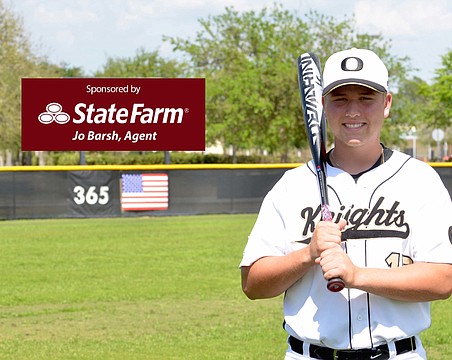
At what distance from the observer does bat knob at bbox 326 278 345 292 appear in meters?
2.82

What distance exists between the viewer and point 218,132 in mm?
43188

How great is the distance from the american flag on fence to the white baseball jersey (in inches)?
727

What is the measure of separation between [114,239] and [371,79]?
554 inches

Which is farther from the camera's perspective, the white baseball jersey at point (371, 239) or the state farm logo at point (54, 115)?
the state farm logo at point (54, 115)

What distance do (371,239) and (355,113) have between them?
1.37 feet

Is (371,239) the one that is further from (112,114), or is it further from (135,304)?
(112,114)

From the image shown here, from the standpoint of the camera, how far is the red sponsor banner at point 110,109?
26031 mm

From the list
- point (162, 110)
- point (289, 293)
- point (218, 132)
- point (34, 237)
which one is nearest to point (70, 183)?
point (34, 237)

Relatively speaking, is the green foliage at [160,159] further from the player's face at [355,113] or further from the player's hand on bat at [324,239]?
the player's hand on bat at [324,239]

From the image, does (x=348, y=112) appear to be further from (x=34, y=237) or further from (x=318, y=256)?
(x=34, y=237)

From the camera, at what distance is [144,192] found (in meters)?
21.7

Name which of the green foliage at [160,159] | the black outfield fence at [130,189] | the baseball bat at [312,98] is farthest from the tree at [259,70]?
the baseball bat at [312,98]

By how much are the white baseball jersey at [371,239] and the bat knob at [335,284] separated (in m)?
0.16

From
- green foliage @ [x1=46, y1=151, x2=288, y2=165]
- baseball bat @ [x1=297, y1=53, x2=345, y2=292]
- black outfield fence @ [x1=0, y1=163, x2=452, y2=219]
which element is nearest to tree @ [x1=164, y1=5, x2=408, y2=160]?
green foliage @ [x1=46, y1=151, x2=288, y2=165]
